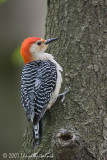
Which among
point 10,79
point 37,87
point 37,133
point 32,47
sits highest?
point 32,47

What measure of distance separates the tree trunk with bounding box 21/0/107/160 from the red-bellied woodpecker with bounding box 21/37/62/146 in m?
0.13

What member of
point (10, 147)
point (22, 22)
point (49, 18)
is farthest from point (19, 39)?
point (10, 147)

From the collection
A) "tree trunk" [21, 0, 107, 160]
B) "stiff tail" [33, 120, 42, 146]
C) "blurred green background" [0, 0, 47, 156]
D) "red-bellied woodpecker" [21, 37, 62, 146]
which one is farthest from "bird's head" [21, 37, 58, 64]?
"stiff tail" [33, 120, 42, 146]

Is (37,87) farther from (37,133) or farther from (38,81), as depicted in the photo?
(37,133)

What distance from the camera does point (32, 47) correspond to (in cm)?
571

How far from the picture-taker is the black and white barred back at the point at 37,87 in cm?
486

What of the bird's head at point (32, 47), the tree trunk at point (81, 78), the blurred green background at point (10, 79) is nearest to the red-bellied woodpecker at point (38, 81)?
the bird's head at point (32, 47)

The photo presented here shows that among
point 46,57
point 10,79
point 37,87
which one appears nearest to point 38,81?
point 37,87

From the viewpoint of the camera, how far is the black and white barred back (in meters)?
4.86

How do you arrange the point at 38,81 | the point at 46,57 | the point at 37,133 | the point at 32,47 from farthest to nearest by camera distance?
the point at 32,47 → the point at 46,57 → the point at 38,81 → the point at 37,133

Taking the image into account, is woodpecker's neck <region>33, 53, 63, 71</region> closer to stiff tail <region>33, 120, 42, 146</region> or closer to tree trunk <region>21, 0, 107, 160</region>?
tree trunk <region>21, 0, 107, 160</region>

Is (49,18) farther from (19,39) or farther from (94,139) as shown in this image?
(94,139)

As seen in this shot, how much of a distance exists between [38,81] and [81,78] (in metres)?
0.68

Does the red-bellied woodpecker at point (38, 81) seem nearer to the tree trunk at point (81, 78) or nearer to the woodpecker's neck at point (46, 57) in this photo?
the woodpecker's neck at point (46, 57)
